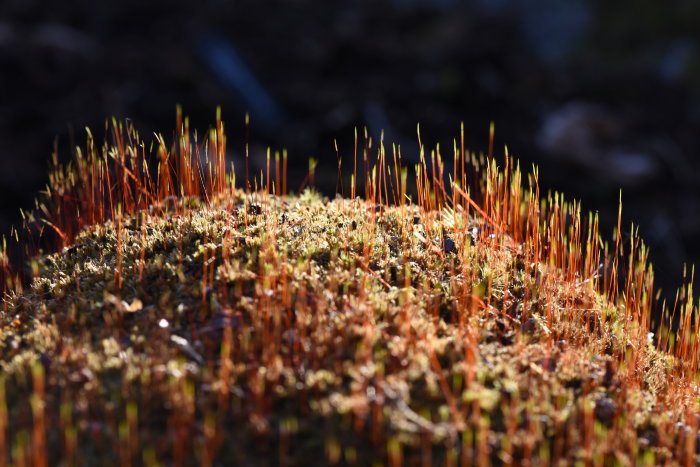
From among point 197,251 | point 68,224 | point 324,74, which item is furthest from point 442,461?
point 324,74

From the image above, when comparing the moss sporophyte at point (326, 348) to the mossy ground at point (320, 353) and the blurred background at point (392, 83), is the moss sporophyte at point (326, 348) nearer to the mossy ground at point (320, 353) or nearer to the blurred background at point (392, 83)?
the mossy ground at point (320, 353)

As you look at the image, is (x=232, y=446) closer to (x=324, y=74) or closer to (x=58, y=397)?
(x=58, y=397)

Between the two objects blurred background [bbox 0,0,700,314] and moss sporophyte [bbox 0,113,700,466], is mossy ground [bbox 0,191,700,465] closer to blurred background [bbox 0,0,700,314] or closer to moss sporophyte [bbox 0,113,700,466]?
moss sporophyte [bbox 0,113,700,466]

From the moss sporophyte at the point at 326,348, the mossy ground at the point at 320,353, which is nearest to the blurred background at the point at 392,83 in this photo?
the moss sporophyte at the point at 326,348

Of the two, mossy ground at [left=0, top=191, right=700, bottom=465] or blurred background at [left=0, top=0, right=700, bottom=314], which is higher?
blurred background at [left=0, top=0, right=700, bottom=314]

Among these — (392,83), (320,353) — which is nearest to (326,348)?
(320,353)

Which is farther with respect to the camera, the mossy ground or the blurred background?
the blurred background

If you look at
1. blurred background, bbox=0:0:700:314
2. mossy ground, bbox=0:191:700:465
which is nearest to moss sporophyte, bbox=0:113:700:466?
mossy ground, bbox=0:191:700:465
